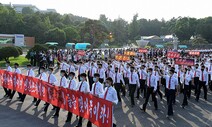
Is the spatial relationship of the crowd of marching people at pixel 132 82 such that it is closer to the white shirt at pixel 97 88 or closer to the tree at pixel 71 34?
the white shirt at pixel 97 88

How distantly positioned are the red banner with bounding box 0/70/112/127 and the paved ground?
633mm

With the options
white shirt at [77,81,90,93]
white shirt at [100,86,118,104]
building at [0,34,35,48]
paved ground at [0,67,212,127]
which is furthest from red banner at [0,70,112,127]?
building at [0,34,35,48]

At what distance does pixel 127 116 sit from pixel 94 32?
5861cm

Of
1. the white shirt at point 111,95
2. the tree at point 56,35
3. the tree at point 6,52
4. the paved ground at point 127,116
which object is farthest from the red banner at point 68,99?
the tree at point 56,35

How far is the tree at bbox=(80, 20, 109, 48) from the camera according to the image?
66562 millimetres

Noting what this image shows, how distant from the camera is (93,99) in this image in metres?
8.26

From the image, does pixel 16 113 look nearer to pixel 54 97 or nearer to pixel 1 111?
pixel 1 111

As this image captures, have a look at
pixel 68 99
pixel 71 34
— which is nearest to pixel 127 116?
pixel 68 99

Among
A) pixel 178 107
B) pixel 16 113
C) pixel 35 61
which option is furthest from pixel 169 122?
pixel 35 61

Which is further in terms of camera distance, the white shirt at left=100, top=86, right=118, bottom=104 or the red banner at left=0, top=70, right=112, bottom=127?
the white shirt at left=100, top=86, right=118, bottom=104

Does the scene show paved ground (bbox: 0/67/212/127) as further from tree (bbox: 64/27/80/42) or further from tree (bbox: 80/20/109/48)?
tree (bbox: 64/27/80/42)

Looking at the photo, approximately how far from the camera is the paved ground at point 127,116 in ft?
31.6

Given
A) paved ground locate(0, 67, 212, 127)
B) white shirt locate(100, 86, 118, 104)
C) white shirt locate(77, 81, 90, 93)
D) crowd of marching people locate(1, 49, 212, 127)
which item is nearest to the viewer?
white shirt locate(100, 86, 118, 104)

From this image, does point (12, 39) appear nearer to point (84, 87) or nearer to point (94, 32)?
point (94, 32)
